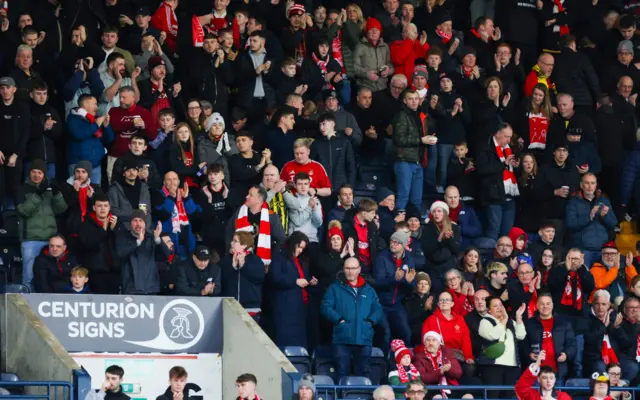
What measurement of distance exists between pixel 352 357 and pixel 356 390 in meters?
0.82

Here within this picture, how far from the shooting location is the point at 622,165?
23.1 metres

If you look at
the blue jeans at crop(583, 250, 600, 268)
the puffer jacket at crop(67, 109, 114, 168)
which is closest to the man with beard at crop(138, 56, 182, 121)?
the puffer jacket at crop(67, 109, 114, 168)

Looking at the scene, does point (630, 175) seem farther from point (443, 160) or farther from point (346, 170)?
point (346, 170)

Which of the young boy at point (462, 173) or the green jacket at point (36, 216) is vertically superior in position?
the young boy at point (462, 173)

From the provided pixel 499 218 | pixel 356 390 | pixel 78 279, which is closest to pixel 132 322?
pixel 78 279

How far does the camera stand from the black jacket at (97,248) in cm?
1823

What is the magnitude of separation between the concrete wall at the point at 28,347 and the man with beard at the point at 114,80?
413 cm

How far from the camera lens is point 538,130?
22891 mm

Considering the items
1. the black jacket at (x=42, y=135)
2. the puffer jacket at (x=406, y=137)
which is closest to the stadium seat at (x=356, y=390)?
the puffer jacket at (x=406, y=137)

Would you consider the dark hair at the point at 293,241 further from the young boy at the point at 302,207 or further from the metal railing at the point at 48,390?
the metal railing at the point at 48,390

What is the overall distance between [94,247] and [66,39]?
4292mm

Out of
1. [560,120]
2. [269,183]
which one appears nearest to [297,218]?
[269,183]

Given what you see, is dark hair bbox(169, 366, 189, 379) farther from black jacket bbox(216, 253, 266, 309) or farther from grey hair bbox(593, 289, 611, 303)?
grey hair bbox(593, 289, 611, 303)

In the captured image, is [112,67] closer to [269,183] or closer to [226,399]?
[269,183]
